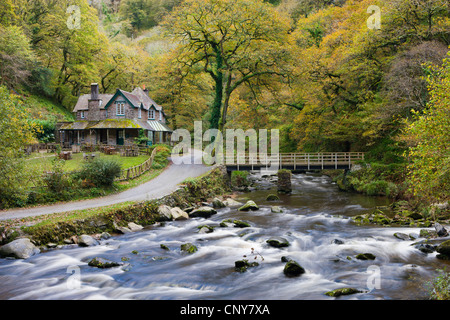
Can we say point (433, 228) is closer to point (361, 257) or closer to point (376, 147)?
point (361, 257)

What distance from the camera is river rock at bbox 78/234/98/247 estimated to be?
12453 millimetres

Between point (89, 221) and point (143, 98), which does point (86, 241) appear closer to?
point (89, 221)

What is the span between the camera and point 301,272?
32.4 ft

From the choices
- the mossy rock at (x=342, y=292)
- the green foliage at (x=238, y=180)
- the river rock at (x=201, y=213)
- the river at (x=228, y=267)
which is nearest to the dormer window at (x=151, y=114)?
the green foliage at (x=238, y=180)

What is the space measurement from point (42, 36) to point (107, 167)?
4287 cm

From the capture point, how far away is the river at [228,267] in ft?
28.4

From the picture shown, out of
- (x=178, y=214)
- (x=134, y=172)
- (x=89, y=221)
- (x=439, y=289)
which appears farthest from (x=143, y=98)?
(x=439, y=289)

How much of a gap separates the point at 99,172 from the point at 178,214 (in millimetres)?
6022

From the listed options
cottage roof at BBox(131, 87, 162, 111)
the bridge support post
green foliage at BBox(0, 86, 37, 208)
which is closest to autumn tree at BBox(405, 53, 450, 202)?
green foliage at BBox(0, 86, 37, 208)

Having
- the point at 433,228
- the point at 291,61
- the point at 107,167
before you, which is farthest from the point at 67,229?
the point at 291,61

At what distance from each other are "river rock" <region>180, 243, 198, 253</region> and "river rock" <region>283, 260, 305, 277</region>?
390 cm

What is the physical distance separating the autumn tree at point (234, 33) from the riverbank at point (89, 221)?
15193mm

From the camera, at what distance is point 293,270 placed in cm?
981

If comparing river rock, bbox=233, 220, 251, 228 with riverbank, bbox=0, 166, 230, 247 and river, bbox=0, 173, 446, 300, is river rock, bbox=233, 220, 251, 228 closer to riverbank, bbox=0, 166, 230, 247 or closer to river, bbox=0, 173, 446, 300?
river, bbox=0, 173, 446, 300
